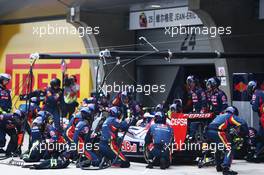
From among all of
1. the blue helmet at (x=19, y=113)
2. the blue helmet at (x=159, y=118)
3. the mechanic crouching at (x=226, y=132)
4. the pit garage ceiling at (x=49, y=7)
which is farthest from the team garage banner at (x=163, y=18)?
the mechanic crouching at (x=226, y=132)

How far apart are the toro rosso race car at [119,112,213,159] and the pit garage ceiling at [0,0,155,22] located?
715 cm

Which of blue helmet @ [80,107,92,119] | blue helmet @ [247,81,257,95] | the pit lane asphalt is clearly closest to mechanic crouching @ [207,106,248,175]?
the pit lane asphalt

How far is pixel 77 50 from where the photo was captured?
24.8 m

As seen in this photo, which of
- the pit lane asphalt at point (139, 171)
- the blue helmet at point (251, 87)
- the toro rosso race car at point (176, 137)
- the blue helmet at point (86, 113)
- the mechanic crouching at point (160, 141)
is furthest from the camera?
the blue helmet at point (251, 87)

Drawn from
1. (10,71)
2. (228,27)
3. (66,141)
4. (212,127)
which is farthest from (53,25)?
(212,127)

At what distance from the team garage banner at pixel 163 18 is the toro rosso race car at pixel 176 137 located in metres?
5.94

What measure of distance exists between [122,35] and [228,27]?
5.52m

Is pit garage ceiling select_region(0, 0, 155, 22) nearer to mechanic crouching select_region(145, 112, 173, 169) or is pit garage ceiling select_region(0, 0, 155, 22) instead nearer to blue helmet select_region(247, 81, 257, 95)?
blue helmet select_region(247, 81, 257, 95)

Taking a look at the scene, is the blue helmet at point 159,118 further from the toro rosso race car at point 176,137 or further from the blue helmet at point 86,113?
the blue helmet at point 86,113

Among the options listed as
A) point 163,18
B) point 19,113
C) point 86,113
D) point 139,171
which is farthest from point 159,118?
point 163,18

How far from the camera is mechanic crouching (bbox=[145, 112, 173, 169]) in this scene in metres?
14.3

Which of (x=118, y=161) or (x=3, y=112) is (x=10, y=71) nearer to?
(x=3, y=112)

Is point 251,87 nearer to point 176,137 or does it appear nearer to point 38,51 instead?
point 176,137

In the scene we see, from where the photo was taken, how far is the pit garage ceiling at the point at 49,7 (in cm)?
2232
